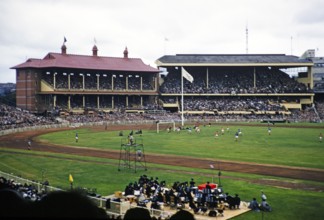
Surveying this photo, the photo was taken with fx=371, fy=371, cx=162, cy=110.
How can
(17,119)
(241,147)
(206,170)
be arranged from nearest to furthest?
(206,170), (241,147), (17,119)

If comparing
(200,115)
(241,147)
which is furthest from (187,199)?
(200,115)

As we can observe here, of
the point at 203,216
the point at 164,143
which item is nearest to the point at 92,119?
the point at 164,143

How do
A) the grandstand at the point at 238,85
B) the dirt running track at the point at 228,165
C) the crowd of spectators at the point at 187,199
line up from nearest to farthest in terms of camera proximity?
1. the crowd of spectators at the point at 187,199
2. the dirt running track at the point at 228,165
3. the grandstand at the point at 238,85

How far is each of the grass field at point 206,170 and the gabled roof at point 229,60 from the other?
5179 centimetres

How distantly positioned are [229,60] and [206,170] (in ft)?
263

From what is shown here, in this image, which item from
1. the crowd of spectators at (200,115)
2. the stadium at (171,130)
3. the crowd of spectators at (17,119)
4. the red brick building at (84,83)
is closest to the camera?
the stadium at (171,130)

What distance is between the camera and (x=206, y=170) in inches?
1236

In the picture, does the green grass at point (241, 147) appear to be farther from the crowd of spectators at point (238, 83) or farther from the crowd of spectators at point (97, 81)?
the crowd of spectators at point (238, 83)

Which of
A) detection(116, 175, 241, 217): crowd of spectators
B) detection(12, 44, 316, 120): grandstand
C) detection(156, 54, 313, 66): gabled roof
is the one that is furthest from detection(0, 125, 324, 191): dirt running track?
detection(156, 54, 313, 66): gabled roof

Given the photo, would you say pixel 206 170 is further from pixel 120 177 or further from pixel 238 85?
pixel 238 85

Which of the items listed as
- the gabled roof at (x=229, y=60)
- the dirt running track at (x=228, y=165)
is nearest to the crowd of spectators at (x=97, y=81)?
the gabled roof at (x=229, y=60)

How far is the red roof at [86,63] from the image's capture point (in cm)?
9119

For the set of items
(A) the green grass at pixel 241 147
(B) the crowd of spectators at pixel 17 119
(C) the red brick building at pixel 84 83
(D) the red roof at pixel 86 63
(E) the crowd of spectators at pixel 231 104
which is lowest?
(A) the green grass at pixel 241 147

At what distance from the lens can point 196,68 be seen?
11344 cm
